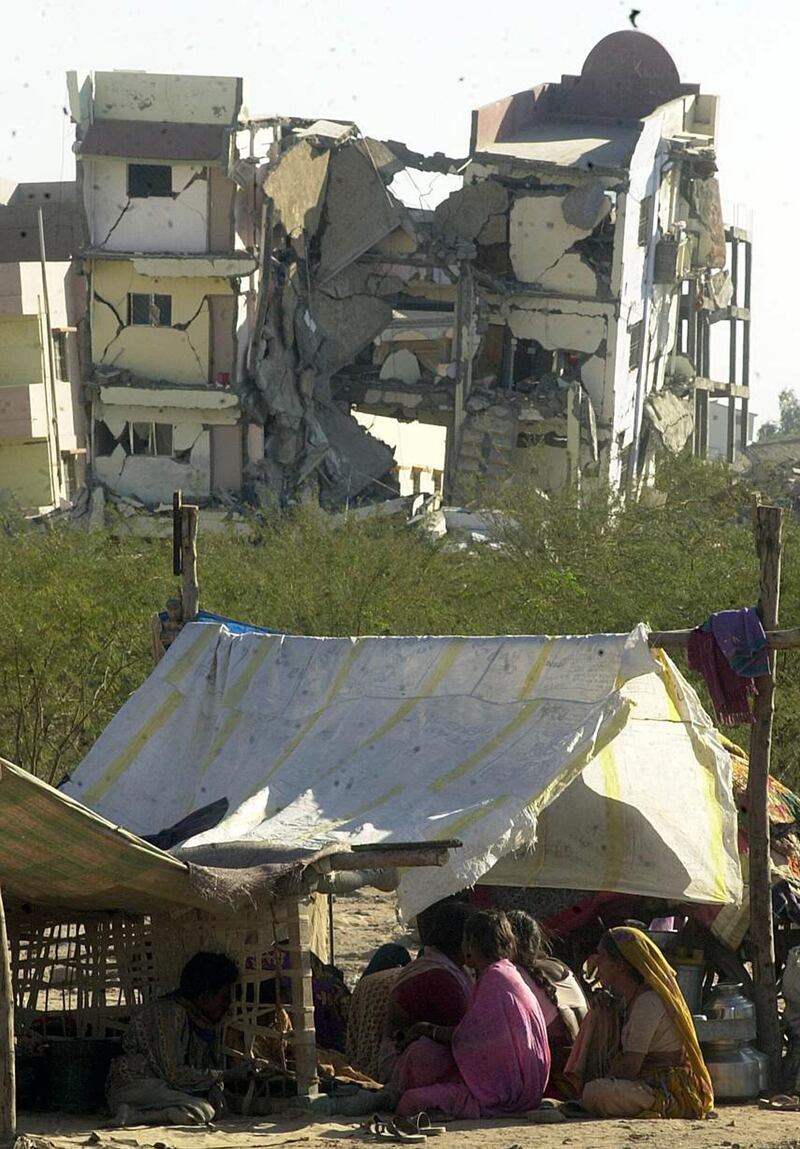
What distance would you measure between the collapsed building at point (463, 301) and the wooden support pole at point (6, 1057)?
26.6 meters

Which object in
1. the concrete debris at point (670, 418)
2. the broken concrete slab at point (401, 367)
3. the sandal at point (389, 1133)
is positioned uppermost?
the broken concrete slab at point (401, 367)

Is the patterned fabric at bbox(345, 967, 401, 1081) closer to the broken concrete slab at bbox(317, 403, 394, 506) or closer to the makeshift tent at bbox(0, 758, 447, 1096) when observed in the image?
the makeshift tent at bbox(0, 758, 447, 1096)

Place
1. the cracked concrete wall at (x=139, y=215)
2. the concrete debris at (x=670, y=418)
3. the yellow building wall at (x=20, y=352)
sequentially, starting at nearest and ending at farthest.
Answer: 1. the yellow building wall at (x=20, y=352)
2. the cracked concrete wall at (x=139, y=215)
3. the concrete debris at (x=670, y=418)

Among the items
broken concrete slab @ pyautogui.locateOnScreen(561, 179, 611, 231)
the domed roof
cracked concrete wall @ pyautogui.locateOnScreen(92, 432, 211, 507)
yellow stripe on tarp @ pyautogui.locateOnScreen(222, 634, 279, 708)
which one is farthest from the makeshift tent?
the domed roof

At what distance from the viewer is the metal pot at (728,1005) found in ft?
25.1

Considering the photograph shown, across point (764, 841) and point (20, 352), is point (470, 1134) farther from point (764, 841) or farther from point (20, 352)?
point (20, 352)

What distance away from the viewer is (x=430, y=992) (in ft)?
24.5

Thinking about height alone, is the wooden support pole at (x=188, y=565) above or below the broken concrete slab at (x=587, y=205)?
below

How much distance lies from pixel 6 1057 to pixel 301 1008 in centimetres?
146

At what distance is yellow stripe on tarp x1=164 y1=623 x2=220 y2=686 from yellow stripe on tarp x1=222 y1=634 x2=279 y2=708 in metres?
0.30

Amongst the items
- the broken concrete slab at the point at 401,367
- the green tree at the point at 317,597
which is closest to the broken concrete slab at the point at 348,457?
the broken concrete slab at the point at 401,367

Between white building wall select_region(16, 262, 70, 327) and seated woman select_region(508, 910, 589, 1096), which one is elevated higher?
white building wall select_region(16, 262, 70, 327)

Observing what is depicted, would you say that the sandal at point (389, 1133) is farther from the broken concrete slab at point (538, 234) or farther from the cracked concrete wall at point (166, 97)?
the broken concrete slab at point (538, 234)

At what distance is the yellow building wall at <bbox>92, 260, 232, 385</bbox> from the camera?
32.3m
